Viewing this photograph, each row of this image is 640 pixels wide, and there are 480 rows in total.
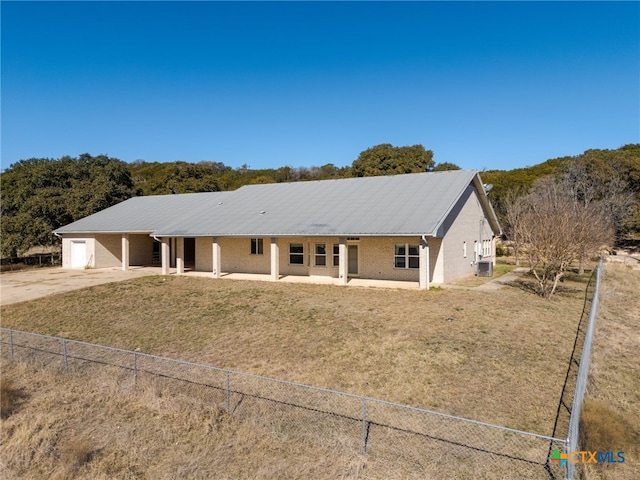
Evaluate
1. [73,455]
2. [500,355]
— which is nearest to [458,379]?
[500,355]

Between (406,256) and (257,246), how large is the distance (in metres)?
9.39

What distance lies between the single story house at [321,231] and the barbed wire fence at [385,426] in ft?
36.7

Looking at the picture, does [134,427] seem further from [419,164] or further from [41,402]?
[419,164]

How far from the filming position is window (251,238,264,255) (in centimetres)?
2588

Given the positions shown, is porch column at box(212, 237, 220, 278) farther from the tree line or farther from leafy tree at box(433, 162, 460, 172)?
leafy tree at box(433, 162, 460, 172)

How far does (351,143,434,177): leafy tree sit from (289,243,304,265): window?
2933 cm

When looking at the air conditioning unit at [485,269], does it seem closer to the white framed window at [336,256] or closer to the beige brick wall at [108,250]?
→ the white framed window at [336,256]

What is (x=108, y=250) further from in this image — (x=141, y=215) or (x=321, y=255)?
(x=321, y=255)

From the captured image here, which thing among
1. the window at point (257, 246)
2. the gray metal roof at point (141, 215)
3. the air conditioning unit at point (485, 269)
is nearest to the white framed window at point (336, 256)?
the window at point (257, 246)

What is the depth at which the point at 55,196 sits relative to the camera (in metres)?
36.8

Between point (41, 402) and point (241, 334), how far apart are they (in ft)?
18.5

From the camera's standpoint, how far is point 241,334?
537 inches

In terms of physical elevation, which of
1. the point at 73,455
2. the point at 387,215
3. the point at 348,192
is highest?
the point at 348,192

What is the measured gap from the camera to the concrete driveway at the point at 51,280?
21.1 m
